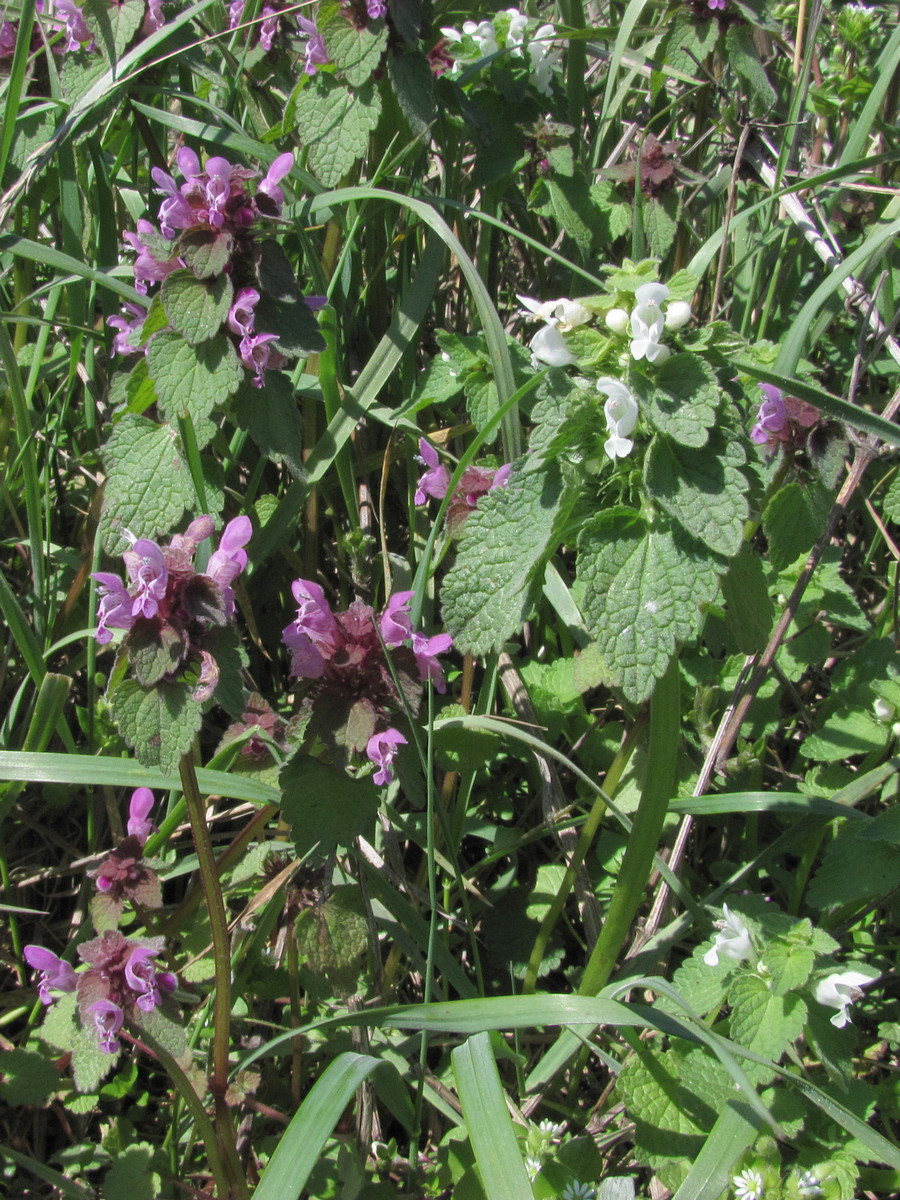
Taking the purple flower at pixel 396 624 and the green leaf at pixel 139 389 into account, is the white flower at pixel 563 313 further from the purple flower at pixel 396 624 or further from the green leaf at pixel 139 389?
the green leaf at pixel 139 389

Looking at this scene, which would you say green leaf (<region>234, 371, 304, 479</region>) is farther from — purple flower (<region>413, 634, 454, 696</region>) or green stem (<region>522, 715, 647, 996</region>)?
green stem (<region>522, 715, 647, 996</region>)

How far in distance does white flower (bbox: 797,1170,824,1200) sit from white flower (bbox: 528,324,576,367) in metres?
1.25

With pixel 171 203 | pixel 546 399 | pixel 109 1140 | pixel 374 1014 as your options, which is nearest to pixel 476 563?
pixel 546 399

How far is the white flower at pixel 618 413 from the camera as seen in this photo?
1.16 m

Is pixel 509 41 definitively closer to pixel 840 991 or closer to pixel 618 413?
pixel 618 413

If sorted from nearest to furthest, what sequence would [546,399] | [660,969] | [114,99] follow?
[546,399] → [660,969] → [114,99]

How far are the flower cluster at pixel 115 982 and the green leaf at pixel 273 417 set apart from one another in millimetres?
772

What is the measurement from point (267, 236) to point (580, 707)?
1.12 meters

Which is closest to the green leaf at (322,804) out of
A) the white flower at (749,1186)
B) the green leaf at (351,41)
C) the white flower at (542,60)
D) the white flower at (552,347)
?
the white flower at (552,347)

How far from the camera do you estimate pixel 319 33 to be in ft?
6.60

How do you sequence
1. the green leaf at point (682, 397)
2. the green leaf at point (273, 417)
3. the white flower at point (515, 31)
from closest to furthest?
the green leaf at point (682, 397) → the green leaf at point (273, 417) → the white flower at point (515, 31)

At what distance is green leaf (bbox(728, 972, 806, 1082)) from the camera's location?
143 centimetres

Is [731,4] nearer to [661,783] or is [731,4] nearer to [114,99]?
[114,99]

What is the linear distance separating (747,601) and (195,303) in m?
0.98
